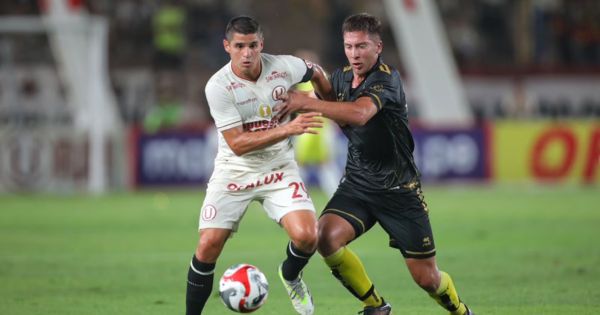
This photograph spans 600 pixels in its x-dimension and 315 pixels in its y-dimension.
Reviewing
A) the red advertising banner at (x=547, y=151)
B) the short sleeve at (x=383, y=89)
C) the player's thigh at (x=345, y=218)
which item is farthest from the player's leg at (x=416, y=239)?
the red advertising banner at (x=547, y=151)

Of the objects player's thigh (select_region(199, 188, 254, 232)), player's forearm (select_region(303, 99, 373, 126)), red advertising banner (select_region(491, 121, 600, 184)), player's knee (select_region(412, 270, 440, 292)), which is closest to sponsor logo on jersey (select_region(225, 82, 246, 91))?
player's forearm (select_region(303, 99, 373, 126))

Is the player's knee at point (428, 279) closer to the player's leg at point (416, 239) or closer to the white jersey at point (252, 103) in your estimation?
A: the player's leg at point (416, 239)

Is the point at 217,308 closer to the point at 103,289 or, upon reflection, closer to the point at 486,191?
the point at 103,289

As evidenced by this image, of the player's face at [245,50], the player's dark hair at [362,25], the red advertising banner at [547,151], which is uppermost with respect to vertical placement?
the player's dark hair at [362,25]

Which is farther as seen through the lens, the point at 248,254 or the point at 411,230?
the point at 248,254

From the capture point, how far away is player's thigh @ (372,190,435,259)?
8.29 m

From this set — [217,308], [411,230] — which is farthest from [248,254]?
[411,230]

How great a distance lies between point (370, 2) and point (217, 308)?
2464 centimetres

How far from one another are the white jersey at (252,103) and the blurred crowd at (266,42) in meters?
16.7

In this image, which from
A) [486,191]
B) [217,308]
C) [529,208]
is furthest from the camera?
[486,191]

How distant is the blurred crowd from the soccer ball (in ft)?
57.1

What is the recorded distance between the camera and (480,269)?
38.8ft

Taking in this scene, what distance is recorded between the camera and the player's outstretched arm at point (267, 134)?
774 cm

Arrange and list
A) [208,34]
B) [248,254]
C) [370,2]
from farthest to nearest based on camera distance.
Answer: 1. [370,2]
2. [208,34]
3. [248,254]
